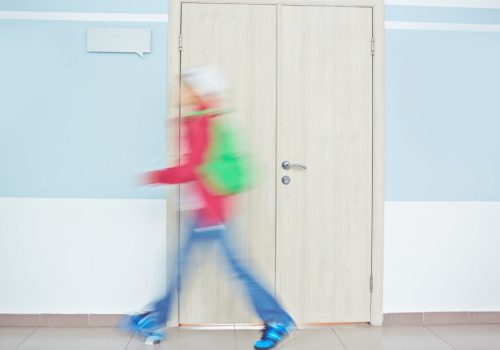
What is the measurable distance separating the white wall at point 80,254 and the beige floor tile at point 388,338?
1168mm

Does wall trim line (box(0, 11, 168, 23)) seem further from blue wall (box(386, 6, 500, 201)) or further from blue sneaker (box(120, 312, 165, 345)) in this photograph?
blue sneaker (box(120, 312, 165, 345))

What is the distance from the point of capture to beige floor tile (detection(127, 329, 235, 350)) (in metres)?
3.14

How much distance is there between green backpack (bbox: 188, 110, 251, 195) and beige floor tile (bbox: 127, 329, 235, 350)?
35.4 inches

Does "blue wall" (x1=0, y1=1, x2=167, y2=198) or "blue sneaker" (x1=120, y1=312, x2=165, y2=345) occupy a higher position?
"blue wall" (x1=0, y1=1, x2=167, y2=198)

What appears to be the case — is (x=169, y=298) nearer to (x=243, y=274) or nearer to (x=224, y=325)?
(x=243, y=274)

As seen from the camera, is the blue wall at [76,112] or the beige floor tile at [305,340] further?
the blue wall at [76,112]

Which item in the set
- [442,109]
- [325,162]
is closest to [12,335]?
[325,162]

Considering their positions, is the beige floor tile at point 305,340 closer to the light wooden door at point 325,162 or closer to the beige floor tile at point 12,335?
the light wooden door at point 325,162

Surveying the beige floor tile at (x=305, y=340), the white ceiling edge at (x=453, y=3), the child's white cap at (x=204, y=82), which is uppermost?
the white ceiling edge at (x=453, y=3)

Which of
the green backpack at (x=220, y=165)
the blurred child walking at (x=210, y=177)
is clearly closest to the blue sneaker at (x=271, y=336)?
the blurred child walking at (x=210, y=177)

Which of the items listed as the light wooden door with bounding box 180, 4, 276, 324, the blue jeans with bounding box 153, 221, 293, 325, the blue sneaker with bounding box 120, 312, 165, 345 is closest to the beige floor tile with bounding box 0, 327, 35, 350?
the blue sneaker with bounding box 120, 312, 165, 345

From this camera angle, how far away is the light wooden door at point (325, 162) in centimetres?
354

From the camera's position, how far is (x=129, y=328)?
11.1 ft

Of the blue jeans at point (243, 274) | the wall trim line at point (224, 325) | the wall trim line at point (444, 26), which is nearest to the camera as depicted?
the blue jeans at point (243, 274)
